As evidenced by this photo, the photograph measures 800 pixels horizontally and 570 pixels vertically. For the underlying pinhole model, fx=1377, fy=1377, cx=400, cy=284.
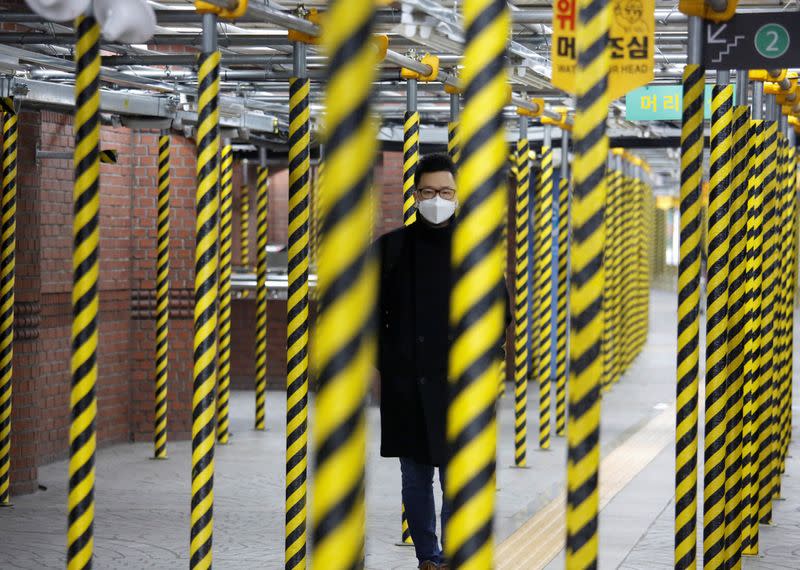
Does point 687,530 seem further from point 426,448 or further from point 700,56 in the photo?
point 700,56

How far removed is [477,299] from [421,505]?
3.43 metres

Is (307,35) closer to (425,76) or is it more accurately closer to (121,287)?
(425,76)

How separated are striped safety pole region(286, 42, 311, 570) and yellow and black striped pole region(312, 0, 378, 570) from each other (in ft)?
13.1

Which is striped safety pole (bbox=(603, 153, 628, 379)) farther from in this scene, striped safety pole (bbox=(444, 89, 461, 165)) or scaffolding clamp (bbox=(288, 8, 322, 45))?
scaffolding clamp (bbox=(288, 8, 322, 45))

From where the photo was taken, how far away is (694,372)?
18.7 feet

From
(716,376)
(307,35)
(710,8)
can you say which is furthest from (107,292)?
(710,8)

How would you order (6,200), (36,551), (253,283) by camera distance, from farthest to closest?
(253,283), (6,200), (36,551)

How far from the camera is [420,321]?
605 cm

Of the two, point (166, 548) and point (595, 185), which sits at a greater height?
point (595, 185)

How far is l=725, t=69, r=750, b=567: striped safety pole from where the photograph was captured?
7035 mm

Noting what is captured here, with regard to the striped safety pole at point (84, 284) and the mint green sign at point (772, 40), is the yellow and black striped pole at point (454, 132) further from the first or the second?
the striped safety pole at point (84, 284)

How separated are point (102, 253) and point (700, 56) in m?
7.86

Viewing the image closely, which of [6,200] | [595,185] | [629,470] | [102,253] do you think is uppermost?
[595,185]

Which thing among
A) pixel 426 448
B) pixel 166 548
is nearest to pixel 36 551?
pixel 166 548
